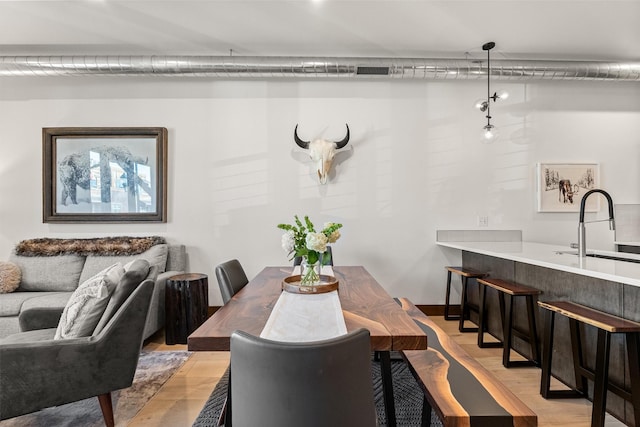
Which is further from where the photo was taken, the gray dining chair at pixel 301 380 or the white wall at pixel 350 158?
the white wall at pixel 350 158

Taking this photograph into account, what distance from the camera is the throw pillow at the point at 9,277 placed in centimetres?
328

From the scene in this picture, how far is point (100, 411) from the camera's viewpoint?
213 cm

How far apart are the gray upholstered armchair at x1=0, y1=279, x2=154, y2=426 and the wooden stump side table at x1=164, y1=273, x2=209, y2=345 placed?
132cm

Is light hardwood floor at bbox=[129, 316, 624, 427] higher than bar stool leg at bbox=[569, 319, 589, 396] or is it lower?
lower

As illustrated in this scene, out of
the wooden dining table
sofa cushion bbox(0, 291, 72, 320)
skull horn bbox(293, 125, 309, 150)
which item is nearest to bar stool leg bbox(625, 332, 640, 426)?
the wooden dining table

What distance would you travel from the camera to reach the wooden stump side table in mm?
3291

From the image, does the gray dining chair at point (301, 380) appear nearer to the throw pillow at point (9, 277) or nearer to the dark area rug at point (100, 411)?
the dark area rug at point (100, 411)

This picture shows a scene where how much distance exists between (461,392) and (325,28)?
317 cm

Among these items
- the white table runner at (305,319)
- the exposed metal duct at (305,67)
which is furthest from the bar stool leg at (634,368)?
the exposed metal duct at (305,67)

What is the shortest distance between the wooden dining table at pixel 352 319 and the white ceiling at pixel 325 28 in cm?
234

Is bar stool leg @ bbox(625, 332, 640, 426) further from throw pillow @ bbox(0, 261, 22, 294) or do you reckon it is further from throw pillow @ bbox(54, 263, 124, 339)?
throw pillow @ bbox(0, 261, 22, 294)

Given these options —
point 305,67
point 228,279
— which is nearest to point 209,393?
point 228,279

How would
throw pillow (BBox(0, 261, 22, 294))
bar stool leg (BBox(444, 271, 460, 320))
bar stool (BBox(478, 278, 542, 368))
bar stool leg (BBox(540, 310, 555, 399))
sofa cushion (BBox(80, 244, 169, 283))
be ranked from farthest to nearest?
bar stool leg (BBox(444, 271, 460, 320)) < sofa cushion (BBox(80, 244, 169, 283)) < throw pillow (BBox(0, 261, 22, 294)) < bar stool (BBox(478, 278, 542, 368)) < bar stool leg (BBox(540, 310, 555, 399))

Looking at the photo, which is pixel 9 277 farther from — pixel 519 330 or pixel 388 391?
pixel 519 330
